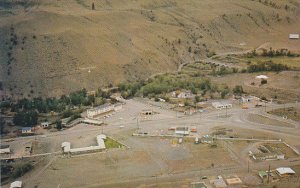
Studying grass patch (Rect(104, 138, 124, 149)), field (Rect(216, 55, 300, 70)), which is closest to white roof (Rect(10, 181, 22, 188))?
grass patch (Rect(104, 138, 124, 149))

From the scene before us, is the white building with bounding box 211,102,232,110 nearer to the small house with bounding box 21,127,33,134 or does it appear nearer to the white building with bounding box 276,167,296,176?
the white building with bounding box 276,167,296,176

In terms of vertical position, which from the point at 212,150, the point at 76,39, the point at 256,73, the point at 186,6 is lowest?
the point at 212,150

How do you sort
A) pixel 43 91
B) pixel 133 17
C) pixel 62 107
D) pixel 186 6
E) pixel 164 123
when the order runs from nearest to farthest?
pixel 164 123, pixel 62 107, pixel 43 91, pixel 133 17, pixel 186 6

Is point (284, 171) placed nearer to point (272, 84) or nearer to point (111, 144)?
point (111, 144)

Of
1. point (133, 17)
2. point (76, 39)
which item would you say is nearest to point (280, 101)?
point (76, 39)

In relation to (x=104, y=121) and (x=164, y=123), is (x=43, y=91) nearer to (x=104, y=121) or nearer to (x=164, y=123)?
(x=104, y=121)

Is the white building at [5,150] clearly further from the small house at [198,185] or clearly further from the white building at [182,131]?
the small house at [198,185]
